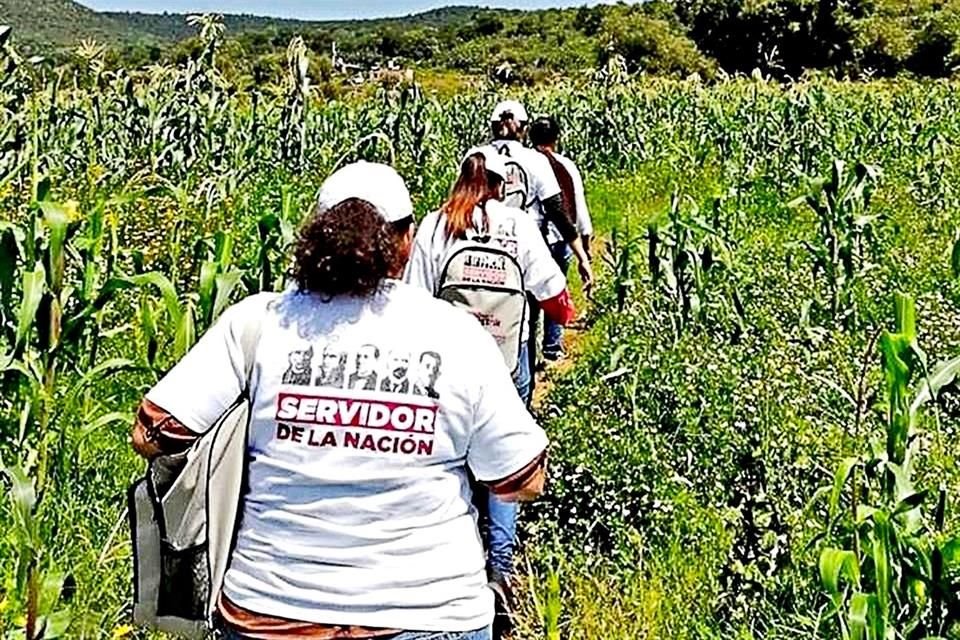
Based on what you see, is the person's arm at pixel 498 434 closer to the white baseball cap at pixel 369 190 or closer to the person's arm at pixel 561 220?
the white baseball cap at pixel 369 190

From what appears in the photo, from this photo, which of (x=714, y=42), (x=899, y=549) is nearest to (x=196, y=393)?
(x=899, y=549)

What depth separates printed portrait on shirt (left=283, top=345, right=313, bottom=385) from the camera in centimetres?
266

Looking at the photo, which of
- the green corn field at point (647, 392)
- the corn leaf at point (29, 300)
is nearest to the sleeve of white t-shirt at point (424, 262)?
the green corn field at point (647, 392)

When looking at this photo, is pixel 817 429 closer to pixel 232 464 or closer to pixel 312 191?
pixel 232 464

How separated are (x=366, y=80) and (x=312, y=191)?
37.8 feet

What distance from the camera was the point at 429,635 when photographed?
2.64 m

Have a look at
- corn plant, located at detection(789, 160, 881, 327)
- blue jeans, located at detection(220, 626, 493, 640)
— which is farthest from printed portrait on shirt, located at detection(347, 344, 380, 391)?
corn plant, located at detection(789, 160, 881, 327)

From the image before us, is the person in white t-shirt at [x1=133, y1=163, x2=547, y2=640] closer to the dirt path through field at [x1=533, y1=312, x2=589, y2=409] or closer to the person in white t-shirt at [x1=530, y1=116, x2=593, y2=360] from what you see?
the dirt path through field at [x1=533, y1=312, x2=589, y2=409]

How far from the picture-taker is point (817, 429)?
18.5 ft

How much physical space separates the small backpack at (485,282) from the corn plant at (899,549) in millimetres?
1593

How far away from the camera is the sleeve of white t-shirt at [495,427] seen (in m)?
2.70

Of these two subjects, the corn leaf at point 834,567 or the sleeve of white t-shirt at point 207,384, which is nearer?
the sleeve of white t-shirt at point 207,384

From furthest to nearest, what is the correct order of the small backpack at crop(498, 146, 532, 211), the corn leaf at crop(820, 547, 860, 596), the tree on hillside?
the tree on hillside, the small backpack at crop(498, 146, 532, 211), the corn leaf at crop(820, 547, 860, 596)

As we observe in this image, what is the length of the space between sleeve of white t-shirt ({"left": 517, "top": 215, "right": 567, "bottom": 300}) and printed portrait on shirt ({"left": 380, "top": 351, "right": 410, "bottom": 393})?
7.68ft
